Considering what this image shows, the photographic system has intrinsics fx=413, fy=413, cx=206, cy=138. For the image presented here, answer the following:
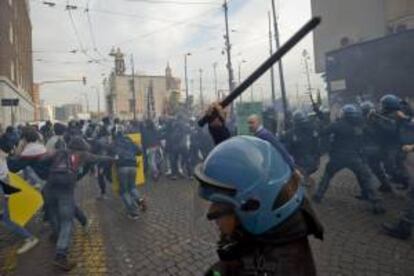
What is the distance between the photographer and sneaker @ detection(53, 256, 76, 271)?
15.8 feet

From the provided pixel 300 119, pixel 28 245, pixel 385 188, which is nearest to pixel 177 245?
pixel 28 245

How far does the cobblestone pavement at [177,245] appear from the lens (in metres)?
4.57

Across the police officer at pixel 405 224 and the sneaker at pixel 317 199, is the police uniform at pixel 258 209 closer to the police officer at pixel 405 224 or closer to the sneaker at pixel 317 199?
the police officer at pixel 405 224

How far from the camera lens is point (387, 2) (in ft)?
96.2

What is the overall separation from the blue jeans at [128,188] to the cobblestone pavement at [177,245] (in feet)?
0.70

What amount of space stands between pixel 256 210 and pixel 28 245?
524 cm

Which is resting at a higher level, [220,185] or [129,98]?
[129,98]

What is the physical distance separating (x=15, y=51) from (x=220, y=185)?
37.7 meters

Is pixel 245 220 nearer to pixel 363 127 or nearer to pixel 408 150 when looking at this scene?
pixel 408 150

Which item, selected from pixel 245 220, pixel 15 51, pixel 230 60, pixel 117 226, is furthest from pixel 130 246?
pixel 15 51

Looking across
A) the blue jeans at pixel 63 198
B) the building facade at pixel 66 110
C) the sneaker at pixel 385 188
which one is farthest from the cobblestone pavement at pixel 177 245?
the building facade at pixel 66 110

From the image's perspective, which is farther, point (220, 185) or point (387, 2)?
point (387, 2)

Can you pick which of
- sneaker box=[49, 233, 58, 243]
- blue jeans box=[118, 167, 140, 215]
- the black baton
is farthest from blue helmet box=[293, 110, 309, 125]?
the black baton

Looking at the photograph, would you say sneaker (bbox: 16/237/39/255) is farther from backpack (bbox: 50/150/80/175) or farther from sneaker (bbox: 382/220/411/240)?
sneaker (bbox: 382/220/411/240)
